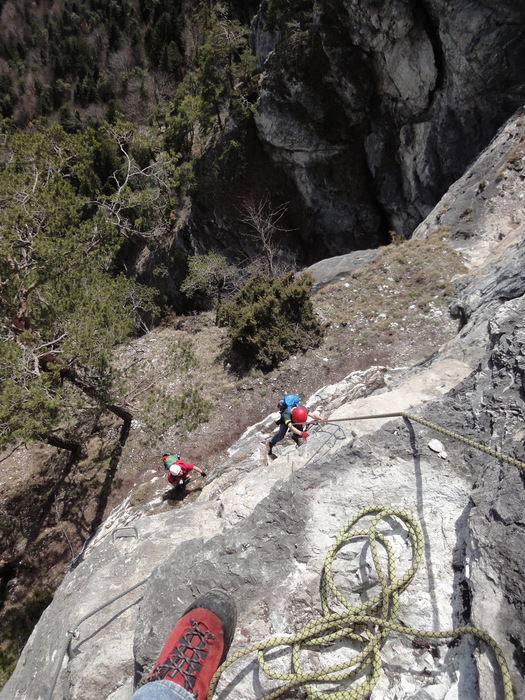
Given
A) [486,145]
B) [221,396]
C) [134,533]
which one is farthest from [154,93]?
[134,533]

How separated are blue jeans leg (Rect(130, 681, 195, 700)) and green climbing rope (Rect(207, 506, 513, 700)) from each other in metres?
0.22

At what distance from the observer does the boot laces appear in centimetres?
263

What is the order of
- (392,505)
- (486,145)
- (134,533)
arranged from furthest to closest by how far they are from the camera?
(486,145) < (134,533) < (392,505)

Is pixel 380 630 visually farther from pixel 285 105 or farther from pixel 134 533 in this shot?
pixel 285 105

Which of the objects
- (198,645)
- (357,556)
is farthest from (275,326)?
(198,645)

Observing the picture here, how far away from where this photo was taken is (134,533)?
4.46m

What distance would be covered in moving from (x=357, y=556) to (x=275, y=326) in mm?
8566

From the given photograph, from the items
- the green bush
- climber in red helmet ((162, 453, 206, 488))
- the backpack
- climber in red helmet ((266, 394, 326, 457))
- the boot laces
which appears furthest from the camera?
the green bush

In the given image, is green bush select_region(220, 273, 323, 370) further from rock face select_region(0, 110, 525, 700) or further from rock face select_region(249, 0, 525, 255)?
rock face select_region(249, 0, 525, 255)

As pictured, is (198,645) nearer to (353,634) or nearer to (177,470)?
(353,634)

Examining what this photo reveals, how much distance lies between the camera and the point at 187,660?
2.67 m

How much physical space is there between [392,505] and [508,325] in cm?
207

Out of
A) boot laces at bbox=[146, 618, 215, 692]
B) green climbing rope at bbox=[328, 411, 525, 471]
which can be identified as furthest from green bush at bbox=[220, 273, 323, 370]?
boot laces at bbox=[146, 618, 215, 692]

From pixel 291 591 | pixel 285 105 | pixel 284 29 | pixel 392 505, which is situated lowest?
pixel 291 591
